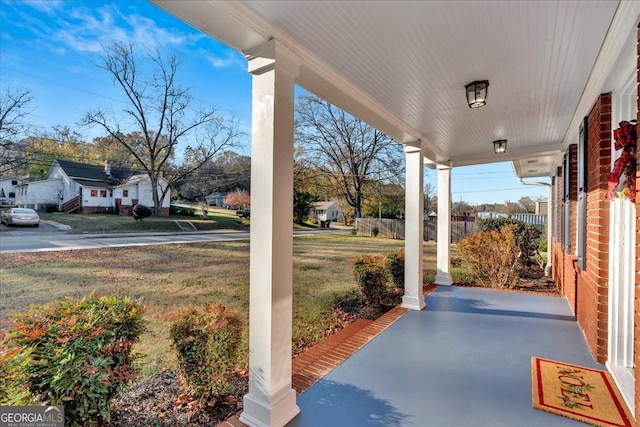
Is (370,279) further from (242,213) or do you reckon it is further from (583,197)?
(583,197)

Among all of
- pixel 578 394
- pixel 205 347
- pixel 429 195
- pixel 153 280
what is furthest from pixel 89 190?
pixel 429 195

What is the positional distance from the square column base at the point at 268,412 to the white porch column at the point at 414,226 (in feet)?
9.60

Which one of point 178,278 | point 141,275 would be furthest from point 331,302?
point 141,275

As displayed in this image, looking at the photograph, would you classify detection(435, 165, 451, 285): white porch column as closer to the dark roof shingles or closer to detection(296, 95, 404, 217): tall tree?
detection(296, 95, 404, 217): tall tree

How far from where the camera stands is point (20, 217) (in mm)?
1995

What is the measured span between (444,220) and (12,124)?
614cm

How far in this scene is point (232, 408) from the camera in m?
2.35

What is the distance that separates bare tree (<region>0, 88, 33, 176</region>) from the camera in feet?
5.91

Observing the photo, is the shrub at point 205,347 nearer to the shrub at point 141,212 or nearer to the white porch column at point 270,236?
the white porch column at point 270,236

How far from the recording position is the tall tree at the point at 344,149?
28.9 feet

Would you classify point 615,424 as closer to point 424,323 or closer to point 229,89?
point 424,323

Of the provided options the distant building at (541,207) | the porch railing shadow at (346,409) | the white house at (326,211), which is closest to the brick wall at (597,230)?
the porch railing shadow at (346,409)

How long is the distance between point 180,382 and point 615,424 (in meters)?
3.13

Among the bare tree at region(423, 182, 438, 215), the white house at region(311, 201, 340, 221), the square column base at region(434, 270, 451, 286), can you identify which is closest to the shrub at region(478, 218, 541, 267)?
the square column base at region(434, 270, 451, 286)
